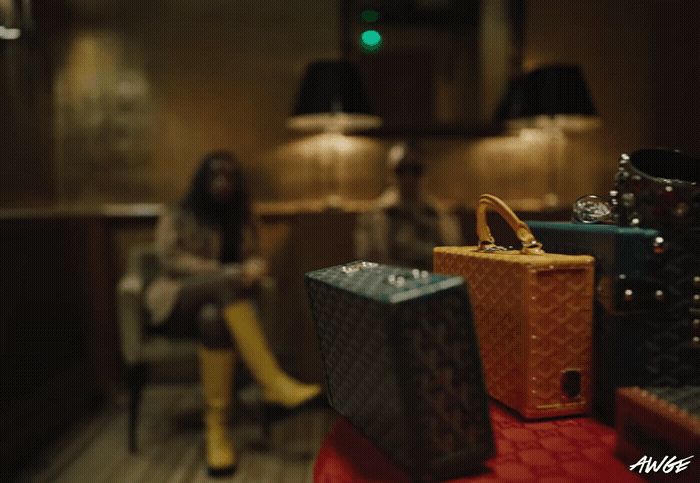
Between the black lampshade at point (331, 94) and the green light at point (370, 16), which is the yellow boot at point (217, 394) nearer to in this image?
the black lampshade at point (331, 94)

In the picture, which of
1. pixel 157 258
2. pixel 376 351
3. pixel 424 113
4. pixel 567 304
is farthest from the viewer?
pixel 424 113

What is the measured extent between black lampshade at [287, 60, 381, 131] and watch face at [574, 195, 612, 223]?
2.46m

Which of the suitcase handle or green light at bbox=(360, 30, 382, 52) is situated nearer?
the suitcase handle

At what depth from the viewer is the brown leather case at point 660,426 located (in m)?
0.66

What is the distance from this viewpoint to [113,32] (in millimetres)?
3695

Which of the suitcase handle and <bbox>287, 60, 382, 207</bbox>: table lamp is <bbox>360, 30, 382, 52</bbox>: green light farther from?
the suitcase handle

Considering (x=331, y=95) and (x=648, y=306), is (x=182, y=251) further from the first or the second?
(x=648, y=306)

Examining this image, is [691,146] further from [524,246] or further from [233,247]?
[233,247]

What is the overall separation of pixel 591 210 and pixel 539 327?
8.1 inches

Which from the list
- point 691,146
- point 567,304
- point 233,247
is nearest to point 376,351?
point 567,304

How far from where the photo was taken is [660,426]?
69cm

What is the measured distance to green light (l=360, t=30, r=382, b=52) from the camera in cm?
380

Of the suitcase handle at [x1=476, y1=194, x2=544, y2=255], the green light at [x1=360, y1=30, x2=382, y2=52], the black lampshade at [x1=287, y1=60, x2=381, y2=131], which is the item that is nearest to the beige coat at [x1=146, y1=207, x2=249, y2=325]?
the black lampshade at [x1=287, y1=60, x2=381, y2=131]

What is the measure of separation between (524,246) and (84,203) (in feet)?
10.5
